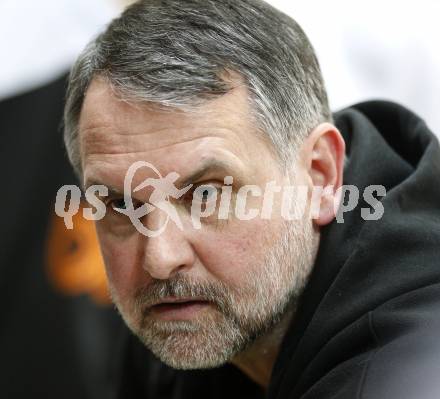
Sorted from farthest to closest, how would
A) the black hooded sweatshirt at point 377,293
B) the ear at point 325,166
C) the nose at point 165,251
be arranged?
the ear at point 325,166, the nose at point 165,251, the black hooded sweatshirt at point 377,293

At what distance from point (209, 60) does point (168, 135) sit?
0.13 meters

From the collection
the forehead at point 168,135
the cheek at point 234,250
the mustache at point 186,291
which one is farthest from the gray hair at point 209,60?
the mustache at point 186,291

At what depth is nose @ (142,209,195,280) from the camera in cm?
130

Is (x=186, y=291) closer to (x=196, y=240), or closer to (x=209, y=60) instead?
(x=196, y=240)

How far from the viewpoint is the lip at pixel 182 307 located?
134 centimetres

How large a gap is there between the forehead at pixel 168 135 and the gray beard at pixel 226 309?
0.53 ft

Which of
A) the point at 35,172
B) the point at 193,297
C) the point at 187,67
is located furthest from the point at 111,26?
the point at 35,172

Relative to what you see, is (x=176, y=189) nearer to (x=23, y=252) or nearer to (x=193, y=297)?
(x=193, y=297)

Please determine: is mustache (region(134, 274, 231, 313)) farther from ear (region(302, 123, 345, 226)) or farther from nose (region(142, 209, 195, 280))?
ear (region(302, 123, 345, 226))

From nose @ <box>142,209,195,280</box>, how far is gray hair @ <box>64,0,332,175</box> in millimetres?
183

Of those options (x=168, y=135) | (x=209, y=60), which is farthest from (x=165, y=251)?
(x=209, y=60)

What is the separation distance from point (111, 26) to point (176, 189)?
0.32 metres

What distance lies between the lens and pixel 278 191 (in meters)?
1.38

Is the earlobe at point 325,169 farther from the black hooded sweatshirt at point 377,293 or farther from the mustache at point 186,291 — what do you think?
the mustache at point 186,291
